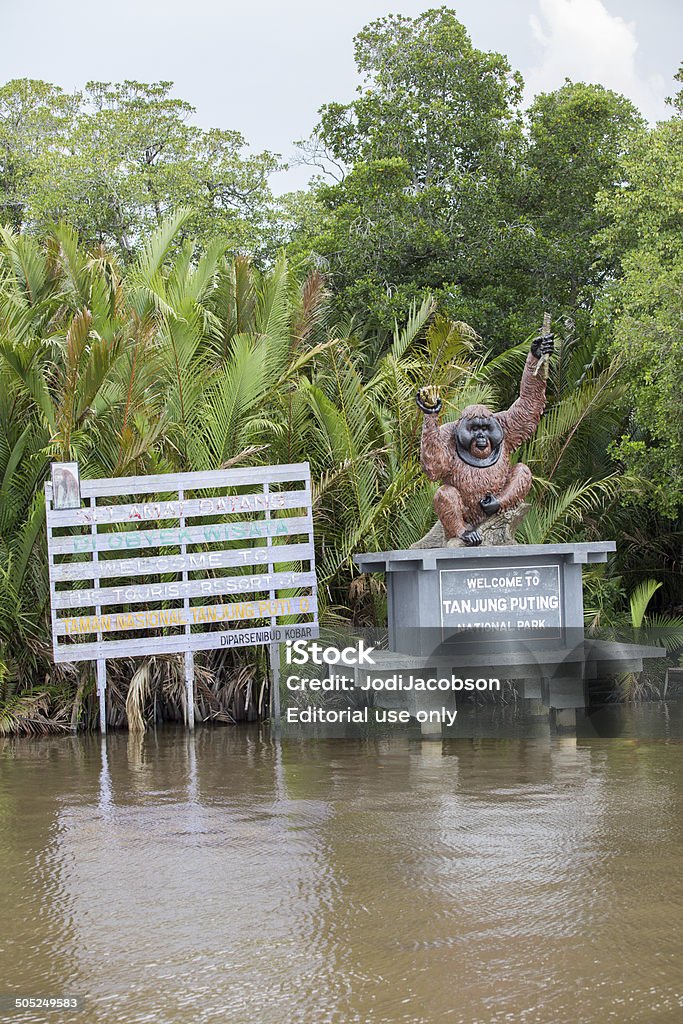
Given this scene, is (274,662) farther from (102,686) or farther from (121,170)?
(121,170)

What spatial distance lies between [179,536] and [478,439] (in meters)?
2.52

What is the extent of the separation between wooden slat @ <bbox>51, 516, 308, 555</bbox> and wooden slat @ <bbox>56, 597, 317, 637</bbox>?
53 cm

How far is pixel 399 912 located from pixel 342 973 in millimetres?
594

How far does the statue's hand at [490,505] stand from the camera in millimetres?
9094

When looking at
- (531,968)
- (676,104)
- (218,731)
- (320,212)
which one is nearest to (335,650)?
(218,731)

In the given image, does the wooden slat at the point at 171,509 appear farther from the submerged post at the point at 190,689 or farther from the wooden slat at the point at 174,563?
the submerged post at the point at 190,689

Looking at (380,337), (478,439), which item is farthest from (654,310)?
(380,337)

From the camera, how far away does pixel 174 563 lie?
905 centimetres

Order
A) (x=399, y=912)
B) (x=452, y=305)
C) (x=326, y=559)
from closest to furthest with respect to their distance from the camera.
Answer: (x=399, y=912)
(x=326, y=559)
(x=452, y=305)

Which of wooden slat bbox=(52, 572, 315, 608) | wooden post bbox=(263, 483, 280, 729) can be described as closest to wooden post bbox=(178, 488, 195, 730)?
wooden slat bbox=(52, 572, 315, 608)

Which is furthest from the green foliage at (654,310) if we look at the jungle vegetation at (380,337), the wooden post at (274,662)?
the wooden post at (274,662)

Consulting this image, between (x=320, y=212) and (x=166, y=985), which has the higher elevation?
(x=320, y=212)

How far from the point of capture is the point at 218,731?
9.21 m

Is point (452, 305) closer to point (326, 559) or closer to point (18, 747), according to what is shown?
point (326, 559)
